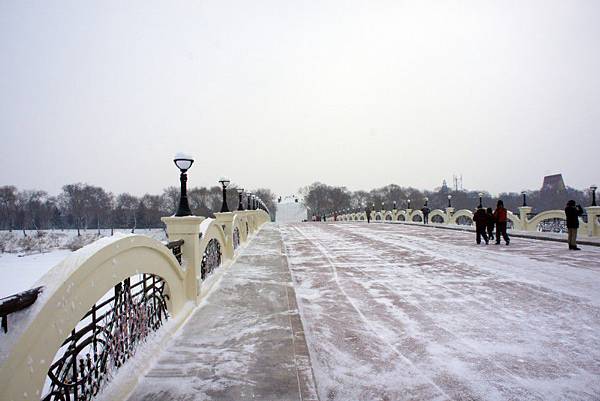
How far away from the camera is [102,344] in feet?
9.69

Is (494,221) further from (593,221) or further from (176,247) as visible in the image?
(176,247)

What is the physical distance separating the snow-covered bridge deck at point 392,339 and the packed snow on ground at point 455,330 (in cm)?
2

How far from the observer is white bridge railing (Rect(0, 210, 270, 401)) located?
6.24ft

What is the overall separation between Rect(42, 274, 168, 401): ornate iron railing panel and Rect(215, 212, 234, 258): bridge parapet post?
5261 millimetres

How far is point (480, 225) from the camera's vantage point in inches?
541

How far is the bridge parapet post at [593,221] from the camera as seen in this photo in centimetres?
1418

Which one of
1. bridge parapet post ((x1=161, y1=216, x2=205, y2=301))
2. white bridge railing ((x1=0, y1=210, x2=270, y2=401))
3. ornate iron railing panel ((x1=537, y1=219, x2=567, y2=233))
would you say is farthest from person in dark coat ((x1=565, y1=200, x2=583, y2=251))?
white bridge railing ((x1=0, y1=210, x2=270, y2=401))

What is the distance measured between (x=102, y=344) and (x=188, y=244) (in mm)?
2619

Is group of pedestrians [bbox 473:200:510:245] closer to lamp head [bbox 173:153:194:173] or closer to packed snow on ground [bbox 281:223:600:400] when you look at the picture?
packed snow on ground [bbox 281:223:600:400]

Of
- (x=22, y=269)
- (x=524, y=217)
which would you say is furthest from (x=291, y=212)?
(x=524, y=217)

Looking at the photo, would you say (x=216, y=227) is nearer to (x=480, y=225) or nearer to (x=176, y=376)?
(x=176, y=376)

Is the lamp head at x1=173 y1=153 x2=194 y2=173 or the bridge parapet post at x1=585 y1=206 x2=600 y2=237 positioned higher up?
the lamp head at x1=173 y1=153 x2=194 y2=173

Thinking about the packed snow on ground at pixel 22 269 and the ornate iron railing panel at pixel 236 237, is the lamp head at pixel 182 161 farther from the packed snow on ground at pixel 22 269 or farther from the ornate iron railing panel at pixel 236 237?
the packed snow on ground at pixel 22 269

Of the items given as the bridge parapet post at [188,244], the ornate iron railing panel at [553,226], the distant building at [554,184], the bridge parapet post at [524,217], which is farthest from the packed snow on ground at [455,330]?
the distant building at [554,184]
